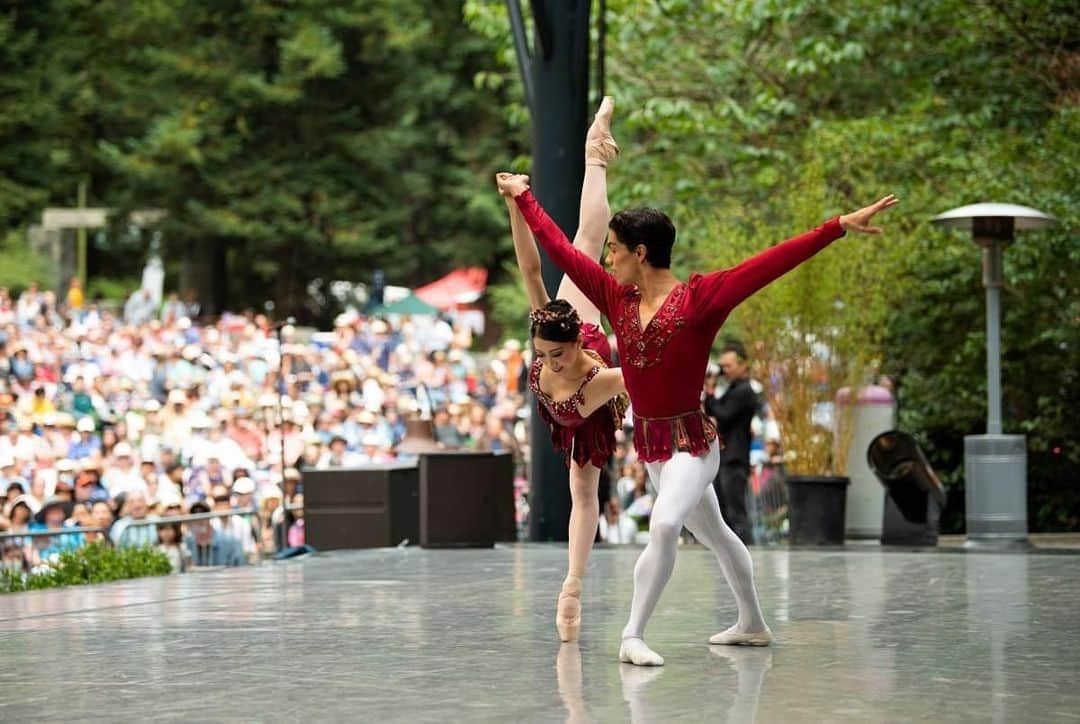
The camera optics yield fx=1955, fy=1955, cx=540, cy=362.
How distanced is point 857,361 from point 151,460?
7.56 metres

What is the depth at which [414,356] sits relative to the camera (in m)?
28.6

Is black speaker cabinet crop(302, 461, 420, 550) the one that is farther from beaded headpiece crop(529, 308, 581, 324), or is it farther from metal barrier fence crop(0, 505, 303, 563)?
beaded headpiece crop(529, 308, 581, 324)

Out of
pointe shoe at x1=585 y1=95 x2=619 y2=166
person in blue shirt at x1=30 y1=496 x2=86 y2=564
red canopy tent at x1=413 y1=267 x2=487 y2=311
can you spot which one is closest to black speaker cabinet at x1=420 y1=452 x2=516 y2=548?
person in blue shirt at x1=30 y1=496 x2=86 y2=564

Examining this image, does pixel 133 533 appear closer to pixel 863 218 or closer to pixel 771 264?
pixel 771 264

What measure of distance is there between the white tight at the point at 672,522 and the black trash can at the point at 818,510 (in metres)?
8.88

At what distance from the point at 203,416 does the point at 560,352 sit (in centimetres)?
1448

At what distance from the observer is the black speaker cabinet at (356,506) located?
15.5 meters

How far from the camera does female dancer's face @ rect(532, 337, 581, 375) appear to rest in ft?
26.5

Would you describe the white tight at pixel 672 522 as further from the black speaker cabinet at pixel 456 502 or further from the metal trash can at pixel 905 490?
the metal trash can at pixel 905 490

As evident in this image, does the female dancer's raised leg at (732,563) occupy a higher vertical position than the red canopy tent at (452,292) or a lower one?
lower

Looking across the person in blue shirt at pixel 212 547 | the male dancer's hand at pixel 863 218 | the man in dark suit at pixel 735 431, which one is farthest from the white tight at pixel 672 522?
the man in dark suit at pixel 735 431

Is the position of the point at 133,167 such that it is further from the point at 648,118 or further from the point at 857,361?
the point at 857,361

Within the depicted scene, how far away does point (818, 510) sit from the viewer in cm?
1641

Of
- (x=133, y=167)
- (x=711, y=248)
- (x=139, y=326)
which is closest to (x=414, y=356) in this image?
(x=139, y=326)
